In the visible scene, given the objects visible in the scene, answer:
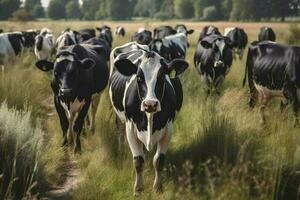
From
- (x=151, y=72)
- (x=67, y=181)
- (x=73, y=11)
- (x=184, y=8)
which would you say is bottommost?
(x=67, y=181)

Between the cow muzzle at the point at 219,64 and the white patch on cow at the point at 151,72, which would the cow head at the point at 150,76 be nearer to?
the white patch on cow at the point at 151,72

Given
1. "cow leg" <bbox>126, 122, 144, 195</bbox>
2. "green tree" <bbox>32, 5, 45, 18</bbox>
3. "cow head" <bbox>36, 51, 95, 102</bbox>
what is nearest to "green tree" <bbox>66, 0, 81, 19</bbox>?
"green tree" <bbox>32, 5, 45, 18</bbox>

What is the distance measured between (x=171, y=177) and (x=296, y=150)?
142 cm

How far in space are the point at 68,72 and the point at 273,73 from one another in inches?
143

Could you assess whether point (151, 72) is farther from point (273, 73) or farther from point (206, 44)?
point (206, 44)

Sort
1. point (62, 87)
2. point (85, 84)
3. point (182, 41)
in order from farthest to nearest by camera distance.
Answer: point (182, 41) → point (85, 84) → point (62, 87)

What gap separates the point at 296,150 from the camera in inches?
174

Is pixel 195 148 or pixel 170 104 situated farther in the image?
pixel 195 148

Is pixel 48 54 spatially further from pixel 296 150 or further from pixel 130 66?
pixel 296 150

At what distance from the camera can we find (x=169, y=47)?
40.8ft

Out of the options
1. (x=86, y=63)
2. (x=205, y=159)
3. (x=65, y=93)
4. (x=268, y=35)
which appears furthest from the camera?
(x=268, y=35)

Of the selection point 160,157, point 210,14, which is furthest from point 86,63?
point 210,14

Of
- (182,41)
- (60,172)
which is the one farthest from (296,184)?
(182,41)

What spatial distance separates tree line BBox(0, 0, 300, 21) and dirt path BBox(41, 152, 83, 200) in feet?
158
